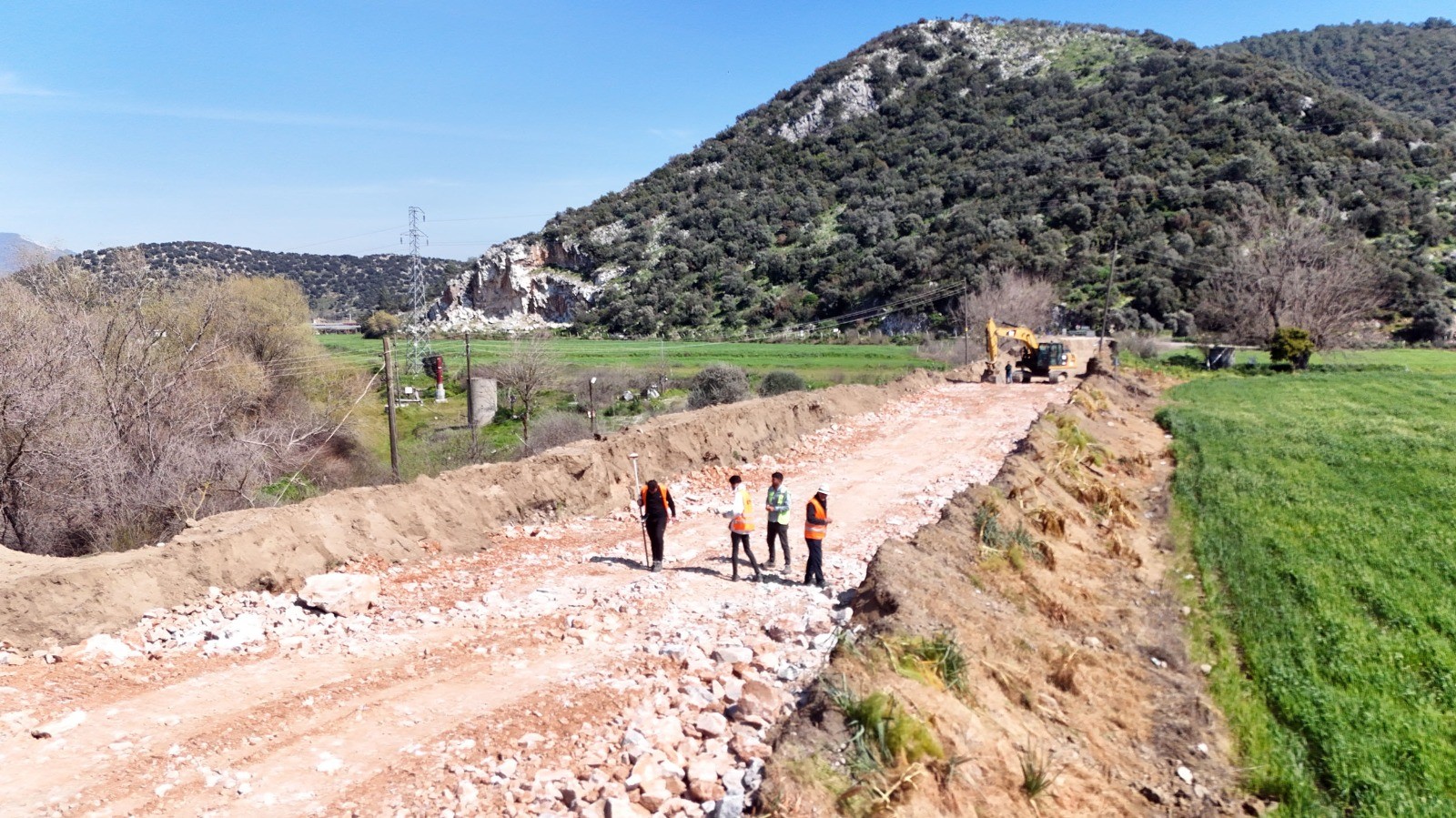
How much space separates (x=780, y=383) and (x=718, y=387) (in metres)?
3.01

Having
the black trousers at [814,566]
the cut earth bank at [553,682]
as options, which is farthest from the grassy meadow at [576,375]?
the black trousers at [814,566]

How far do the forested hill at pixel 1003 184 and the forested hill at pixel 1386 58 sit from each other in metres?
43.2

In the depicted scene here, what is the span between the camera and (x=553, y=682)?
7.34 meters

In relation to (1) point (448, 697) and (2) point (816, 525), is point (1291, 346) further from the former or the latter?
(1) point (448, 697)

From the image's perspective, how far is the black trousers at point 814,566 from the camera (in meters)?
10.1

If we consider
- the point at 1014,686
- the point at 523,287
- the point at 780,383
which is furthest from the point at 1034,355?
the point at 523,287

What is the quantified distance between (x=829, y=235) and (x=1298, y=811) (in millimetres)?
77643

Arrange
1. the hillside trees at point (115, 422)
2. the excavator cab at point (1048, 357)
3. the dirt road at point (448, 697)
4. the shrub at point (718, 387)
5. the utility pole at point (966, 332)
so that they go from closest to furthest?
the dirt road at point (448, 697) → the hillside trees at point (115, 422) → the excavator cab at point (1048, 357) → the shrub at point (718, 387) → the utility pole at point (966, 332)

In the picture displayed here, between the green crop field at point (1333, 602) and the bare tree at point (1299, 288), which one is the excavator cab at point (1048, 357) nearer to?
the green crop field at point (1333, 602)

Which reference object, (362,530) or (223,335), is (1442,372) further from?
(223,335)

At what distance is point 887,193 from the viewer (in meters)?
84.1

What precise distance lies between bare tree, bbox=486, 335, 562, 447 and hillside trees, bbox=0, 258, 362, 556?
67.4 ft

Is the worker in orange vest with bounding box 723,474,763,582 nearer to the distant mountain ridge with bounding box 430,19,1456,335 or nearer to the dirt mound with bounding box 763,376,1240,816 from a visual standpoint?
the dirt mound with bounding box 763,376,1240,816

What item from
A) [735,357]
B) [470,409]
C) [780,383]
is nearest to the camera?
[780,383]
